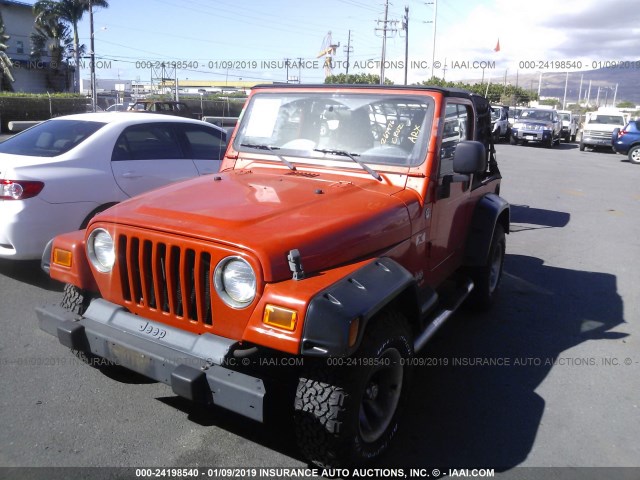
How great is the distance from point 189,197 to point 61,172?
9.17ft

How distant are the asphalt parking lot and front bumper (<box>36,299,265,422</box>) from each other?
249 millimetres

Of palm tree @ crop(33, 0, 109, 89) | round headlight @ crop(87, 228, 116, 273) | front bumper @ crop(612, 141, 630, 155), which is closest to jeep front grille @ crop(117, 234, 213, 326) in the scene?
round headlight @ crop(87, 228, 116, 273)

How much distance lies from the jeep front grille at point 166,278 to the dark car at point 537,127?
26539mm

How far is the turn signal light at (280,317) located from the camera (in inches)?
95.0

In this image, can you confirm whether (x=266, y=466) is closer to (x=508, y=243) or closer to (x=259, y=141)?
(x=259, y=141)

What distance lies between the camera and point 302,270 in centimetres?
262

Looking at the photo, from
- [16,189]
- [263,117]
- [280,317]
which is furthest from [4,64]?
[280,317]

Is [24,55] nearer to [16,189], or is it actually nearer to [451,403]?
[16,189]

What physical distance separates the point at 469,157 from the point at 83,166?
3907 millimetres


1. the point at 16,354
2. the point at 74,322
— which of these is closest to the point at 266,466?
the point at 74,322

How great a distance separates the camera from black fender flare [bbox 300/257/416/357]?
236 cm

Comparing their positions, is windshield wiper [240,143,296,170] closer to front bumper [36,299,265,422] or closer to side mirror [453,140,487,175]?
side mirror [453,140,487,175]

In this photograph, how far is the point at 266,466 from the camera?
2.95 meters

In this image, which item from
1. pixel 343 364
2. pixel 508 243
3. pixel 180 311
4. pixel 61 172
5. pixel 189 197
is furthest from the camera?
pixel 508 243
